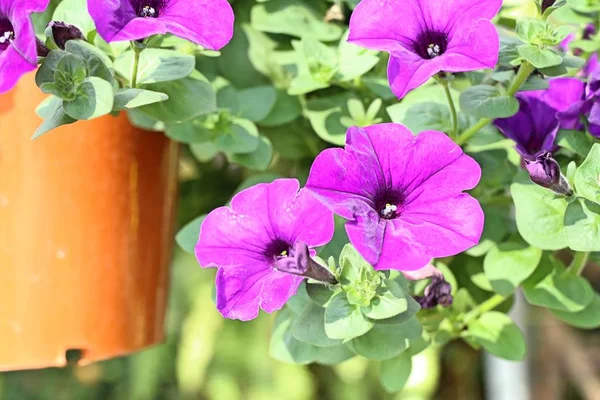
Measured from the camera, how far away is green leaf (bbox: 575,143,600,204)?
42 centimetres

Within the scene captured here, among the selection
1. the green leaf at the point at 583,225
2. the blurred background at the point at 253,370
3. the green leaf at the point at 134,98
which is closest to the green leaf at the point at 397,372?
the green leaf at the point at 583,225

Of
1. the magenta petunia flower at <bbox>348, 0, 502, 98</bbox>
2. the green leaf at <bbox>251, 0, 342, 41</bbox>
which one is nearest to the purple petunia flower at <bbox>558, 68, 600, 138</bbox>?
the magenta petunia flower at <bbox>348, 0, 502, 98</bbox>

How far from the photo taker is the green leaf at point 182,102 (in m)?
0.49

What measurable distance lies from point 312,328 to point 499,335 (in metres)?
0.19

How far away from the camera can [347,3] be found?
64 cm

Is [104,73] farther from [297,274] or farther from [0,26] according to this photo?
[297,274]

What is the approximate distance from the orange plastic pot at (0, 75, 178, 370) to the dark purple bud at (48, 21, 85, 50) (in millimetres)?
167

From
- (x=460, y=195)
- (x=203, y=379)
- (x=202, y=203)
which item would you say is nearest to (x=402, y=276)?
(x=460, y=195)

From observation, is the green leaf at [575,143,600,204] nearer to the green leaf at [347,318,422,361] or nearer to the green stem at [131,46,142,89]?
the green leaf at [347,318,422,361]

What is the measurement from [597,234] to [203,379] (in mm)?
1073

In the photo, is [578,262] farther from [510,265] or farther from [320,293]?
[320,293]

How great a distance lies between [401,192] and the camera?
1.30 ft

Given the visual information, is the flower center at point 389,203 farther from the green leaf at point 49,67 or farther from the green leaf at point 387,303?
the green leaf at point 49,67

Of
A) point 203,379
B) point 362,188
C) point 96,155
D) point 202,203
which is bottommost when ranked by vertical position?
point 203,379
